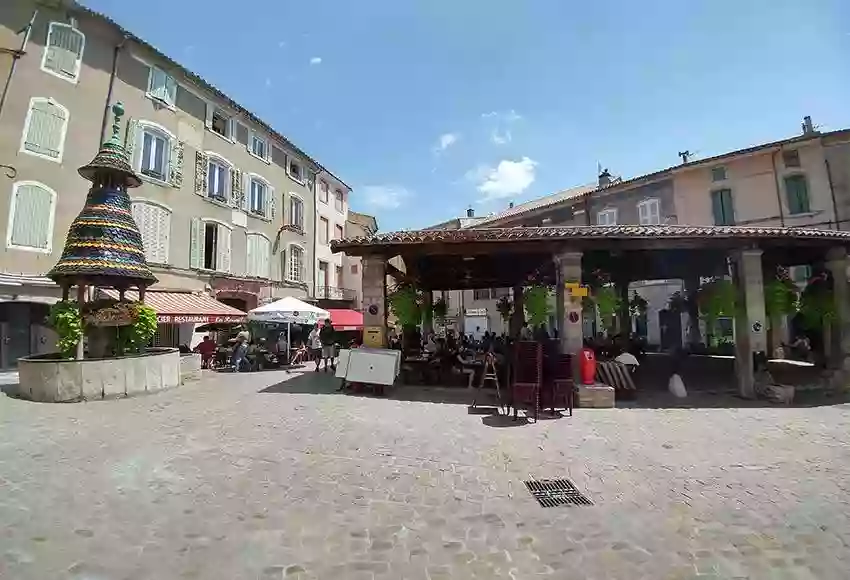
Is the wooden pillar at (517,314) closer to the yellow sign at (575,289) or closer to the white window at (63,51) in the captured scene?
the yellow sign at (575,289)

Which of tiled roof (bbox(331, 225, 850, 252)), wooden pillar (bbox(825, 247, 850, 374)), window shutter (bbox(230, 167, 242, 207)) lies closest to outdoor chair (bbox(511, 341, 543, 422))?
tiled roof (bbox(331, 225, 850, 252))

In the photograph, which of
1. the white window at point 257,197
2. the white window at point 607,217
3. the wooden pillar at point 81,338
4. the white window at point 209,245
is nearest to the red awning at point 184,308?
the white window at point 209,245

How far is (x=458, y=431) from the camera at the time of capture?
709 centimetres

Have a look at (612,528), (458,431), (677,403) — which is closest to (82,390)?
(458,431)

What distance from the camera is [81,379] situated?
9680 millimetres

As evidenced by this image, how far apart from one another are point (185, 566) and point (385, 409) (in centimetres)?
568

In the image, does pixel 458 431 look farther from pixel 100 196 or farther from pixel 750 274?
pixel 100 196

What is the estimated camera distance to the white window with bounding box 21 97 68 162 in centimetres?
1431

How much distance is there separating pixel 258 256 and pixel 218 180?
4.36 m

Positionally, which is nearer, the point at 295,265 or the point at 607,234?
the point at 607,234

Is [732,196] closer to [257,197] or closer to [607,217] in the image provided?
[607,217]

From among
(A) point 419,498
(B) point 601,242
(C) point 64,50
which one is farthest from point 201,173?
(A) point 419,498

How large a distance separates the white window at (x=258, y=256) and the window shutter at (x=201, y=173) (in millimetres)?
3461

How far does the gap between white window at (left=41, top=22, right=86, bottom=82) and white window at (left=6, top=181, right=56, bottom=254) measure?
4332 millimetres
